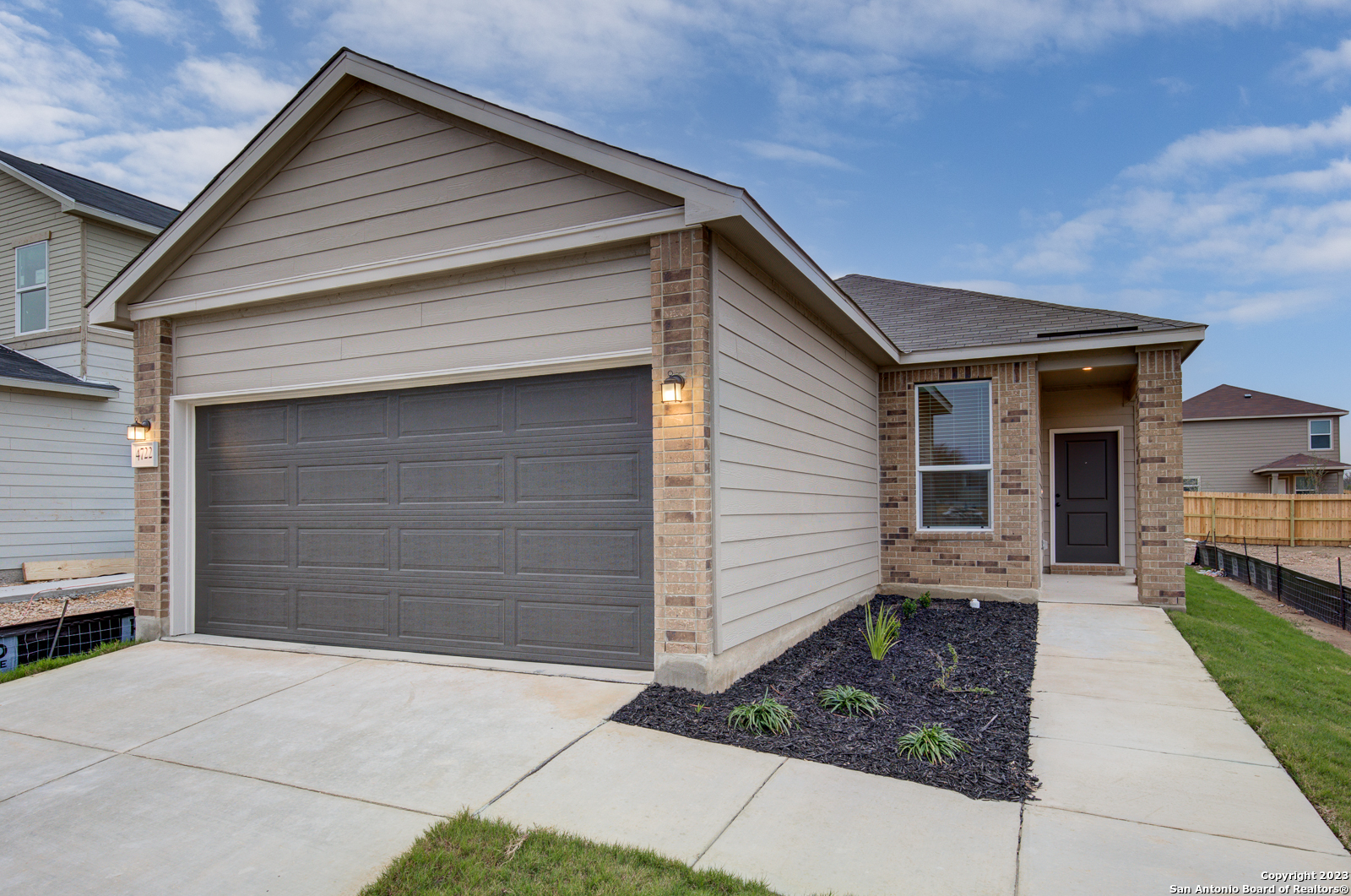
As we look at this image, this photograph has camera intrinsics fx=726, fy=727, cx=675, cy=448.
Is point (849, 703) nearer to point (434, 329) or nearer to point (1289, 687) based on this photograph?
point (1289, 687)

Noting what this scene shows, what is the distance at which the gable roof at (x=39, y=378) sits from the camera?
10.5 m

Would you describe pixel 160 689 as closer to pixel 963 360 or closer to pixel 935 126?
pixel 963 360

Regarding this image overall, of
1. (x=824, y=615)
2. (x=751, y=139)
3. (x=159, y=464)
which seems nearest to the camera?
(x=159, y=464)

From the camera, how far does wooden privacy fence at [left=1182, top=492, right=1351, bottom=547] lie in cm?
1928

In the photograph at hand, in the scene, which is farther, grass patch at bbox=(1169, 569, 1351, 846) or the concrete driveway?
grass patch at bbox=(1169, 569, 1351, 846)

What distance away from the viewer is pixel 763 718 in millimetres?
4141

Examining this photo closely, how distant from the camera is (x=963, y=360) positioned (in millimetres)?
8750

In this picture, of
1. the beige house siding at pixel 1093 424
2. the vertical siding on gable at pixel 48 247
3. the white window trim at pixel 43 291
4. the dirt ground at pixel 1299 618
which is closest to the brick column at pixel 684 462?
the dirt ground at pixel 1299 618

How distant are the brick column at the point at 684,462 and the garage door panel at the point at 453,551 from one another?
1.43 meters

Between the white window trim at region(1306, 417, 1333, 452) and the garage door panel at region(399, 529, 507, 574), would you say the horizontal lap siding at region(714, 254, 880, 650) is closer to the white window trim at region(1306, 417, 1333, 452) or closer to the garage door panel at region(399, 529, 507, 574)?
the garage door panel at region(399, 529, 507, 574)

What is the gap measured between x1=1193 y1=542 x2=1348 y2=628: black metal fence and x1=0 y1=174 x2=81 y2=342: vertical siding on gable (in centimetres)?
1831

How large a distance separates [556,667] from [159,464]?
4.21 metres

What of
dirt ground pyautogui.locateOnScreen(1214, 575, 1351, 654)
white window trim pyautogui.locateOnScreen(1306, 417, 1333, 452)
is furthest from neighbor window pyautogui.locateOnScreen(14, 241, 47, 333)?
white window trim pyautogui.locateOnScreen(1306, 417, 1333, 452)

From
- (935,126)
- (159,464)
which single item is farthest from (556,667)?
(935,126)
